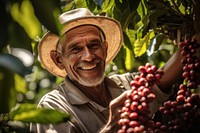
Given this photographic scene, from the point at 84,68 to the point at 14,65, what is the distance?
4.75 feet

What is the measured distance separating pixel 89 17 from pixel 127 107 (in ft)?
2.67

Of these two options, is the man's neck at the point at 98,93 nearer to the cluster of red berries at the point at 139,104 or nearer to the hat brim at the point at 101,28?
the hat brim at the point at 101,28

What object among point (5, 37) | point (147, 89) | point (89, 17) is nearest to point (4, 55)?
point (5, 37)

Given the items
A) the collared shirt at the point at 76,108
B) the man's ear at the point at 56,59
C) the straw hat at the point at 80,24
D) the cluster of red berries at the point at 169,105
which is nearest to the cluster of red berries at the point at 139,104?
the cluster of red berries at the point at 169,105

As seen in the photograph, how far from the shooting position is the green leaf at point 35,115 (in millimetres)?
827

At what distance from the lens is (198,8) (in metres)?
1.54

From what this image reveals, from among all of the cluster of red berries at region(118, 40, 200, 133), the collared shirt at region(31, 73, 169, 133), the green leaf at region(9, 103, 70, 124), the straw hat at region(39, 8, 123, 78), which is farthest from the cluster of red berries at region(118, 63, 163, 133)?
the straw hat at region(39, 8, 123, 78)

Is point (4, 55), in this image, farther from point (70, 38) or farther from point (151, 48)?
point (151, 48)

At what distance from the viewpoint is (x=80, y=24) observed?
2207mm

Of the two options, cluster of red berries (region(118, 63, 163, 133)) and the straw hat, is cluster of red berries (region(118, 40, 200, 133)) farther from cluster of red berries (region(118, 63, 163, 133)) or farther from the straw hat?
the straw hat

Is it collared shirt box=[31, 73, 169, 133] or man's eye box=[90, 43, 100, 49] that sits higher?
man's eye box=[90, 43, 100, 49]

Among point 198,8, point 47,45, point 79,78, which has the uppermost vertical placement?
point 198,8

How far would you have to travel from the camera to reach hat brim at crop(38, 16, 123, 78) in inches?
86.0

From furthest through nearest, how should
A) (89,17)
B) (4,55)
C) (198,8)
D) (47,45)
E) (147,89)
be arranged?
(47,45) → (89,17) → (198,8) → (147,89) → (4,55)
